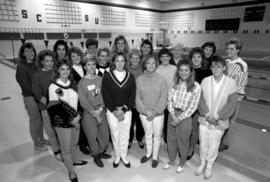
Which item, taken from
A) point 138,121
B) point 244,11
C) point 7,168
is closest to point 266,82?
point 244,11

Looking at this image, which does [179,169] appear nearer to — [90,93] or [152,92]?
[152,92]

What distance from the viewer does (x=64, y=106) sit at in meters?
1.66

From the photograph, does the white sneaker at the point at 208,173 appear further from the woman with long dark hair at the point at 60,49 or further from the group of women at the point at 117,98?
the woman with long dark hair at the point at 60,49

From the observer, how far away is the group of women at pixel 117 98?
172cm

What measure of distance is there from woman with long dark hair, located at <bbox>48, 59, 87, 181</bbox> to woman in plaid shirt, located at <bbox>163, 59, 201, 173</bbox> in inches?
40.3

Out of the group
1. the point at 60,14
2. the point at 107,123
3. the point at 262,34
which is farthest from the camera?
the point at 262,34

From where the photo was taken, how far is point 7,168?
2.01 meters

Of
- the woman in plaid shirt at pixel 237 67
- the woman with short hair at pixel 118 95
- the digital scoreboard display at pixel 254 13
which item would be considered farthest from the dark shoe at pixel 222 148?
the digital scoreboard display at pixel 254 13

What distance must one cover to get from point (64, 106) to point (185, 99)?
1.22 meters

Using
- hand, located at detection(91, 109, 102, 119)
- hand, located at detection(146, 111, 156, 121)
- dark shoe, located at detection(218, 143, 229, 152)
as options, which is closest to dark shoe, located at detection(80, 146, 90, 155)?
hand, located at detection(91, 109, 102, 119)

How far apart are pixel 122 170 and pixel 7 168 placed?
1352 mm

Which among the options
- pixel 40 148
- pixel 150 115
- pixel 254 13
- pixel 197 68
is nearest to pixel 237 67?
pixel 197 68

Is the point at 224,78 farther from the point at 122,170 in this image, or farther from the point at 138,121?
the point at 122,170

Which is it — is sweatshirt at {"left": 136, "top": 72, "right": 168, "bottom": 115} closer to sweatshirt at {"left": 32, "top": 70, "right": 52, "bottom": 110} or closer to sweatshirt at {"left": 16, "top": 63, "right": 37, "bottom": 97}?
sweatshirt at {"left": 32, "top": 70, "right": 52, "bottom": 110}
